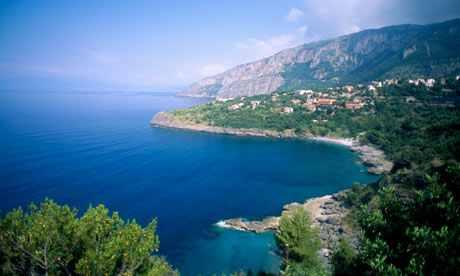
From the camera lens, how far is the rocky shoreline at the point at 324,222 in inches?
817

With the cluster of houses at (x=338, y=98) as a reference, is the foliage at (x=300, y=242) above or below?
below

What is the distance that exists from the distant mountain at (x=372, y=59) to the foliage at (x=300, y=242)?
103m

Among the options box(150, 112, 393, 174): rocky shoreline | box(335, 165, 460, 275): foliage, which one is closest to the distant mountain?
box(150, 112, 393, 174): rocky shoreline

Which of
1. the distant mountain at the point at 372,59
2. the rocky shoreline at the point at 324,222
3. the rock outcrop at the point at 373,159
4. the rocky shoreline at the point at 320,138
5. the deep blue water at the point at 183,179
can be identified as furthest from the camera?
the distant mountain at the point at 372,59

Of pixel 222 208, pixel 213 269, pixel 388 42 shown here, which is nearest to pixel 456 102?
pixel 222 208

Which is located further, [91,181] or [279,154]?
[279,154]

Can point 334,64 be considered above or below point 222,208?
above

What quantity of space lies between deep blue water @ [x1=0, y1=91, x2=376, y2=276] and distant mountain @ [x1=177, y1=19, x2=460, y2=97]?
74.5 meters

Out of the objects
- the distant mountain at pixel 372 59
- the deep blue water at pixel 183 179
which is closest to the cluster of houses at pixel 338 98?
the deep blue water at pixel 183 179

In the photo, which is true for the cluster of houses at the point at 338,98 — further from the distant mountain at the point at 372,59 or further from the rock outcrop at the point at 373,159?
the distant mountain at the point at 372,59

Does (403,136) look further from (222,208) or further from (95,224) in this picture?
(95,224)

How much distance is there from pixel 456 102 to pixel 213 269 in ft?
226

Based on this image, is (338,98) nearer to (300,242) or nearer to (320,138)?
(320,138)

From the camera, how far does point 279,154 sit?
51.9m
